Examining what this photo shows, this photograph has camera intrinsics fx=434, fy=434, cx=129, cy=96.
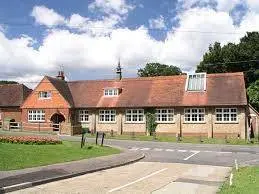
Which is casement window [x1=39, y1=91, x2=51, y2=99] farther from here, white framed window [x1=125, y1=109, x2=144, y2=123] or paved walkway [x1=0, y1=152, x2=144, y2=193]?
paved walkway [x1=0, y1=152, x2=144, y2=193]

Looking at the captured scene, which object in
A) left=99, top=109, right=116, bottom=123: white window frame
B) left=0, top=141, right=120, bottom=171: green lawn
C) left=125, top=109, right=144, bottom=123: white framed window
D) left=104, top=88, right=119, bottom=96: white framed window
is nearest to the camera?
left=0, top=141, right=120, bottom=171: green lawn

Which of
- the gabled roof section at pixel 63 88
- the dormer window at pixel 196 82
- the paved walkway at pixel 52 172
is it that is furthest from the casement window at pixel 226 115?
the paved walkway at pixel 52 172

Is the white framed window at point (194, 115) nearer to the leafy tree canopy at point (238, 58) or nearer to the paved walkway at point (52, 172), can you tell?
the leafy tree canopy at point (238, 58)

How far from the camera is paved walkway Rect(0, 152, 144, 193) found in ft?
48.7

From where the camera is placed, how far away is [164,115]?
49781mm

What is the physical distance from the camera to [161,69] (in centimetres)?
9225

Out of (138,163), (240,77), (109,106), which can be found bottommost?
(138,163)

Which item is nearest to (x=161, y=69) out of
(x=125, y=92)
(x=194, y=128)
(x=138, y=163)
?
(x=125, y=92)

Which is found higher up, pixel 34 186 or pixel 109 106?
pixel 109 106

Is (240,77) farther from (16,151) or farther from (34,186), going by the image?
(34,186)

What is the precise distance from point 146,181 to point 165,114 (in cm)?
3280

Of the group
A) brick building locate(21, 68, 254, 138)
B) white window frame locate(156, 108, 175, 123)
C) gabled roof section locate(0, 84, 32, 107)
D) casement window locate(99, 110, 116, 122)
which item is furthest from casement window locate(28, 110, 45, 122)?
white window frame locate(156, 108, 175, 123)

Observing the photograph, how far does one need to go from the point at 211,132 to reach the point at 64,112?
60.6ft

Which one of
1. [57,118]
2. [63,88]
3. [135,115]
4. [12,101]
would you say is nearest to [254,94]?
[135,115]
